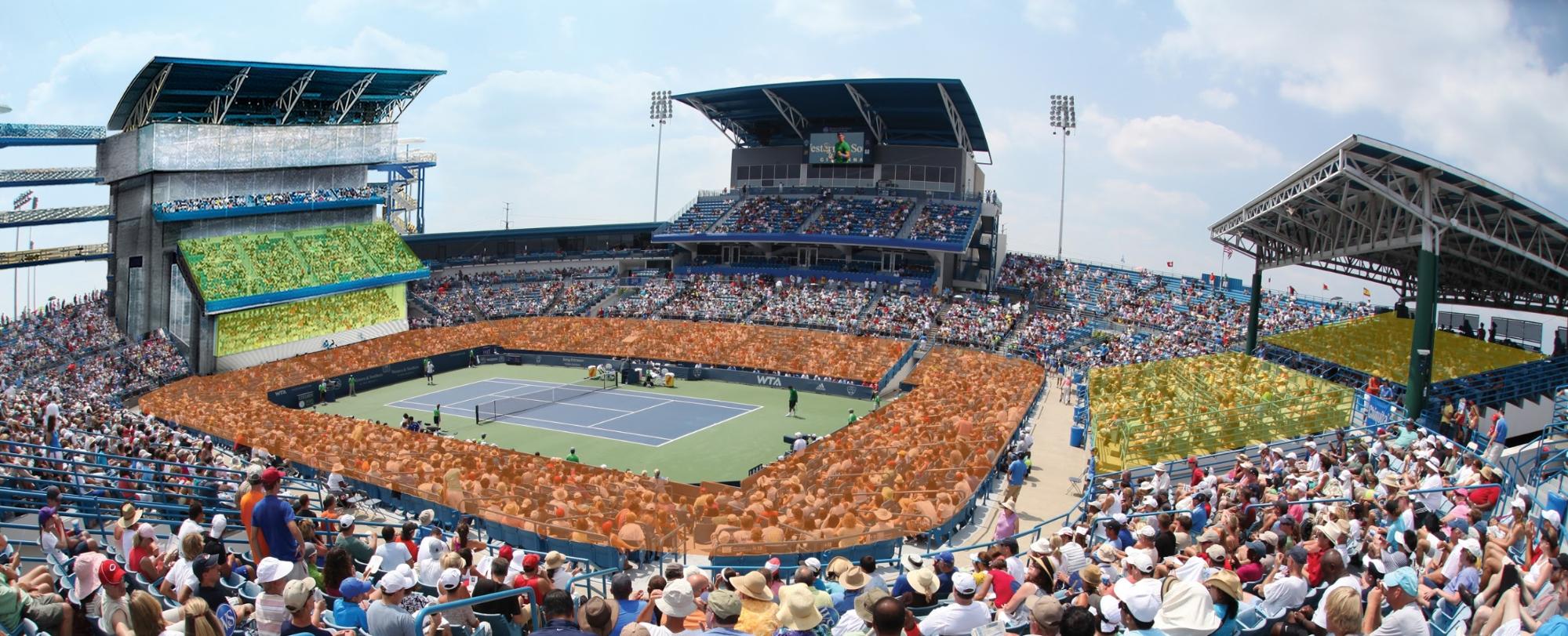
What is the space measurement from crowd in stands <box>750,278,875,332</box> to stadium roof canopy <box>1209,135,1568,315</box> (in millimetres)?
19464

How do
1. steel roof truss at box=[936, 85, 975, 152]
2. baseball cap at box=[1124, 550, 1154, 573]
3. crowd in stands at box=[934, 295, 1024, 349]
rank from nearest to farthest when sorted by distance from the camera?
baseball cap at box=[1124, 550, 1154, 573] < crowd in stands at box=[934, 295, 1024, 349] < steel roof truss at box=[936, 85, 975, 152]

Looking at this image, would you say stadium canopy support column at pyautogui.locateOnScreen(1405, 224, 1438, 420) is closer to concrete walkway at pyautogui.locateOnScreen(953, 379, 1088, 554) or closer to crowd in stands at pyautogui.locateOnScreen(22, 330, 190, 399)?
concrete walkway at pyautogui.locateOnScreen(953, 379, 1088, 554)

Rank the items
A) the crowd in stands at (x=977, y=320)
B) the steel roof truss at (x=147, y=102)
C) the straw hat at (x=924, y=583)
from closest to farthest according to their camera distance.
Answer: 1. the straw hat at (x=924, y=583)
2. the steel roof truss at (x=147, y=102)
3. the crowd in stands at (x=977, y=320)

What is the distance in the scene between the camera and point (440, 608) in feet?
23.0

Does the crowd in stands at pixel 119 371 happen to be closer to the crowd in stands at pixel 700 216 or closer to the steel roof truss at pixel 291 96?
the steel roof truss at pixel 291 96

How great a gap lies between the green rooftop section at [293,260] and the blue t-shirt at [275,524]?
126ft

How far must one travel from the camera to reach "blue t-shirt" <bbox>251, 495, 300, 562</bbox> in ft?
28.9

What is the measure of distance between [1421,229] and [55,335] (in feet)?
169

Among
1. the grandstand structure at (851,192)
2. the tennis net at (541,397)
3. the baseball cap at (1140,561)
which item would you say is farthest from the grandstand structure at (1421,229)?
the tennis net at (541,397)

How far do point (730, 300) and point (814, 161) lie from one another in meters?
13.0

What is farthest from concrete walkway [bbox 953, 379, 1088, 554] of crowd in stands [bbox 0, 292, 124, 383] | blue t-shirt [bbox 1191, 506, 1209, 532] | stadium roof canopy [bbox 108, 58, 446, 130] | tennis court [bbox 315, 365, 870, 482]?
stadium roof canopy [bbox 108, 58, 446, 130]

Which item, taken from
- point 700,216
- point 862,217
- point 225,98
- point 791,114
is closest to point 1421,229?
point 862,217

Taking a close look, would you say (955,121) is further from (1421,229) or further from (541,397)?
(1421,229)

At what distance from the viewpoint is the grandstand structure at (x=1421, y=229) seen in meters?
21.6
